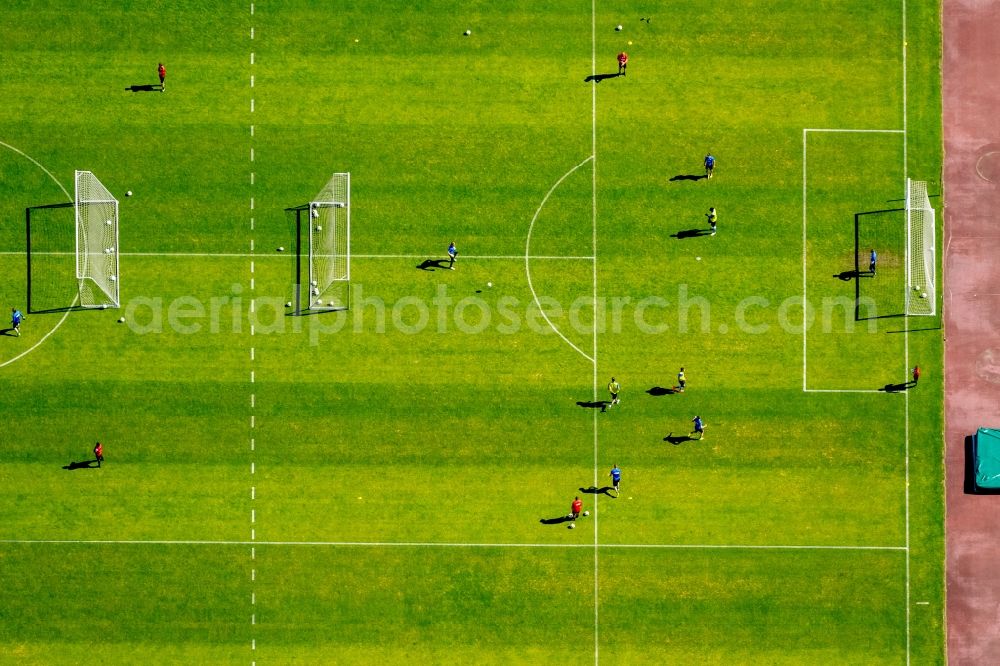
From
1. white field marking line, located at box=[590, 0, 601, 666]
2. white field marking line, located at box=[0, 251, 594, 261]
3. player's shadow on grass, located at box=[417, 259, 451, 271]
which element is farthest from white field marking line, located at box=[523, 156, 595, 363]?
player's shadow on grass, located at box=[417, 259, 451, 271]

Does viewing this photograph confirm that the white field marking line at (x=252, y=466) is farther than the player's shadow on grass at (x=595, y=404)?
No

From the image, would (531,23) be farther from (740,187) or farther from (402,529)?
(402,529)

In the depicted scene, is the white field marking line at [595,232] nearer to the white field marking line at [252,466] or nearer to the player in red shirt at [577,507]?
the player in red shirt at [577,507]

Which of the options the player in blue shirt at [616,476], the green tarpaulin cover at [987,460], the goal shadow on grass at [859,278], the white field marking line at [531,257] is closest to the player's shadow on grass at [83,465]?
the white field marking line at [531,257]

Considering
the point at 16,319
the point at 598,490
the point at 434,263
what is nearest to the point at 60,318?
the point at 16,319

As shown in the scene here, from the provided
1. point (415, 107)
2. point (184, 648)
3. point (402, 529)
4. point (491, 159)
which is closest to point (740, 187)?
point (491, 159)

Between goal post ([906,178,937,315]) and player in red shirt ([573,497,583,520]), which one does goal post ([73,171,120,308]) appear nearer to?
player in red shirt ([573,497,583,520])

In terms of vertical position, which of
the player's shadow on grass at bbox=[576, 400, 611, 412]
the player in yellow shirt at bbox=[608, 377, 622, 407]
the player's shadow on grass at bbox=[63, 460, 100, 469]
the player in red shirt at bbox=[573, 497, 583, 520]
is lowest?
the player in red shirt at bbox=[573, 497, 583, 520]
